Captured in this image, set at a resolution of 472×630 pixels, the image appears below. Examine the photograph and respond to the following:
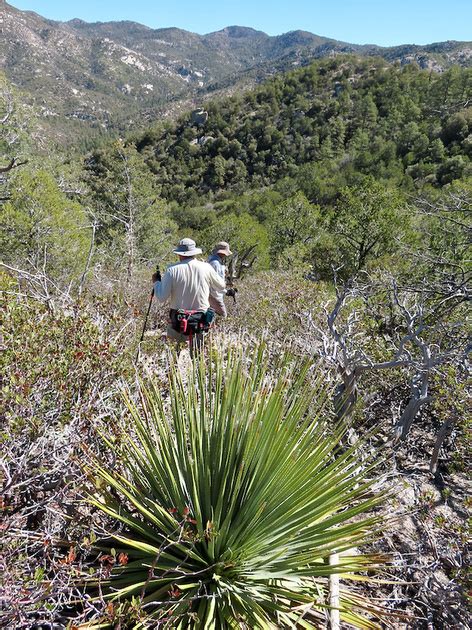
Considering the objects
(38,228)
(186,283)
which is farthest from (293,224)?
(186,283)

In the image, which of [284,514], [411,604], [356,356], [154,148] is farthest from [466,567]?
[154,148]

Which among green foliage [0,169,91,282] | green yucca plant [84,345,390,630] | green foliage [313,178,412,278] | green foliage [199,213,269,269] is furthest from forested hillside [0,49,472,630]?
green foliage [199,213,269,269]

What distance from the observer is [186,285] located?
4.03 metres

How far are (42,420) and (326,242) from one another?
62.9 feet

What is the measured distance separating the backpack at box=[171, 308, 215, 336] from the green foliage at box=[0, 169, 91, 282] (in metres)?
9.20

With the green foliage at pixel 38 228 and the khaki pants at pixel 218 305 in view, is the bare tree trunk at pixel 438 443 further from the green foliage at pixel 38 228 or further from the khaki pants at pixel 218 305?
the green foliage at pixel 38 228

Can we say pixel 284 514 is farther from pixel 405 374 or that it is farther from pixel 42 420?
pixel 405 374

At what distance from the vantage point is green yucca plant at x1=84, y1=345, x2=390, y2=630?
182 centimetres

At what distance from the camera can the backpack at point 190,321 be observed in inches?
159

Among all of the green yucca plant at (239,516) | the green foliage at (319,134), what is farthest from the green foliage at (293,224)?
the green foliage at (319,134)

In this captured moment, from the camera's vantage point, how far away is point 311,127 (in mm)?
76500

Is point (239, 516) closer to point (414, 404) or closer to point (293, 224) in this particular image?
point (414, 404)

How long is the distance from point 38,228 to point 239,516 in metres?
13.1

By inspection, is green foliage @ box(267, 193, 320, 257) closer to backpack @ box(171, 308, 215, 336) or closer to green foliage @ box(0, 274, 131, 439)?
backpack @ box(171, 308, 215, 336)
